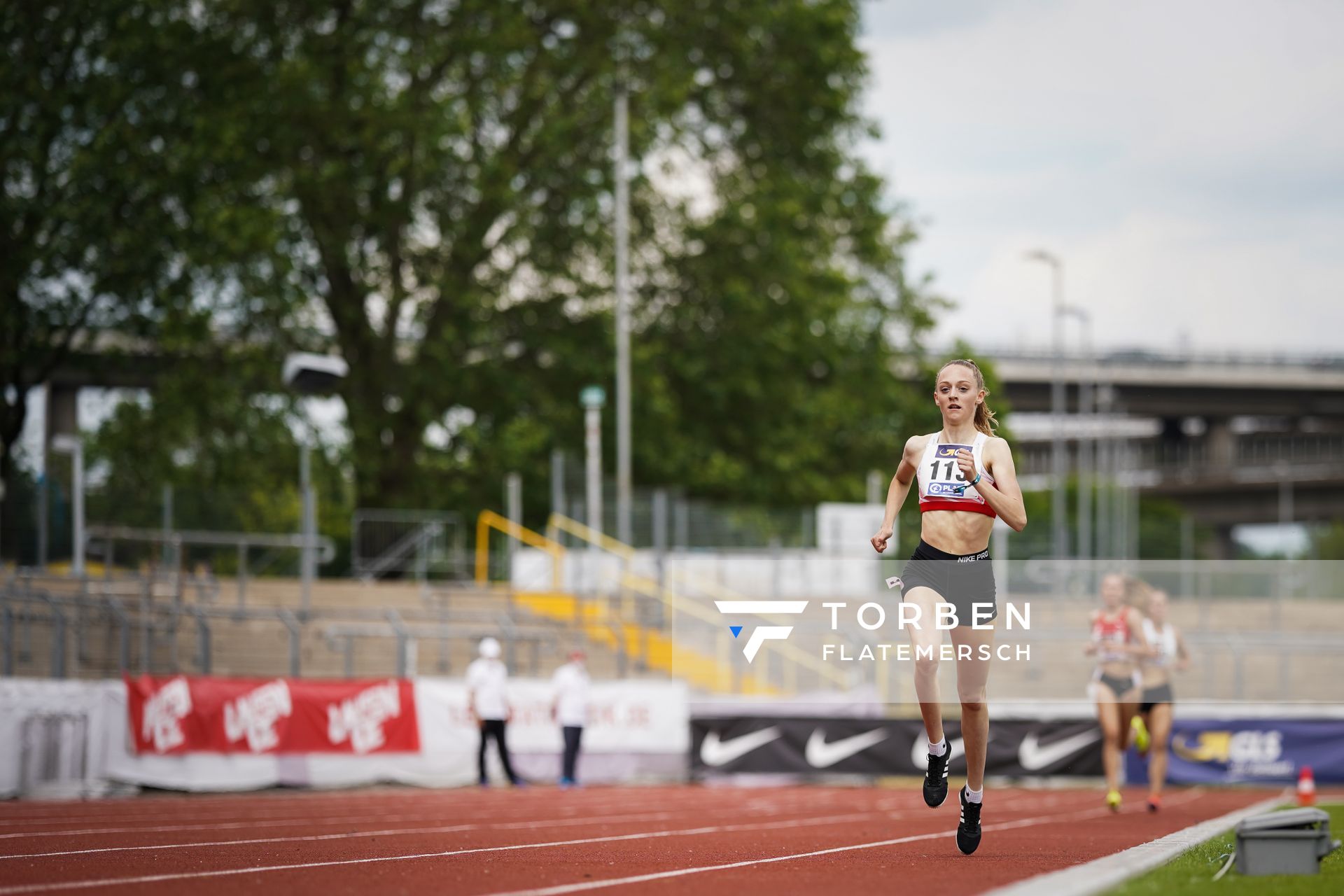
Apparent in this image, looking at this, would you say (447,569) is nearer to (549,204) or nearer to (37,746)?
(549,204)

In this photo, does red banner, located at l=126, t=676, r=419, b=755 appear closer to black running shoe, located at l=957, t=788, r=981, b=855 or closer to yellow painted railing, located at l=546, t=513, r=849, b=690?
yellow painted railing, located at l=546, t=513, r=849, b=690

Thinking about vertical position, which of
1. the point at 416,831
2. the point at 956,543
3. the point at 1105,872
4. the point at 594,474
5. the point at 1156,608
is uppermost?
the point at 594,474

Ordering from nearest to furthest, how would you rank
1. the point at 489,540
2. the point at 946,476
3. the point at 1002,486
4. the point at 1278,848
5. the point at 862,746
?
the point at 1278,848
the point at 1002,486
the point at 946,476
the point at 862,746
the point at 489,540

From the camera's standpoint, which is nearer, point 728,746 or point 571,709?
point 571,709

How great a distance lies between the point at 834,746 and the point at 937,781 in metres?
16.1

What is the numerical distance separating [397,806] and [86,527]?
492 inches

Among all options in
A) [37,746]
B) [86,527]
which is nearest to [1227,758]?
[37,746]

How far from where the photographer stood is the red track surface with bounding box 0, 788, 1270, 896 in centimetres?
831

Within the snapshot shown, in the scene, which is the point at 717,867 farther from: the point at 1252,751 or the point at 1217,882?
the point at 1252,751

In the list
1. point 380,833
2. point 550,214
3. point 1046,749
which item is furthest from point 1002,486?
point 550,214

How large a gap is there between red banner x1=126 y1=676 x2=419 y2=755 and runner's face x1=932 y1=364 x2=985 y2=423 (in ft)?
48.0

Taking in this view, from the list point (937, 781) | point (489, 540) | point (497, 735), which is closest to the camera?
point (937, 781)

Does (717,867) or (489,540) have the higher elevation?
(489,540)

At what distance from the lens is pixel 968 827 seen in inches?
382
